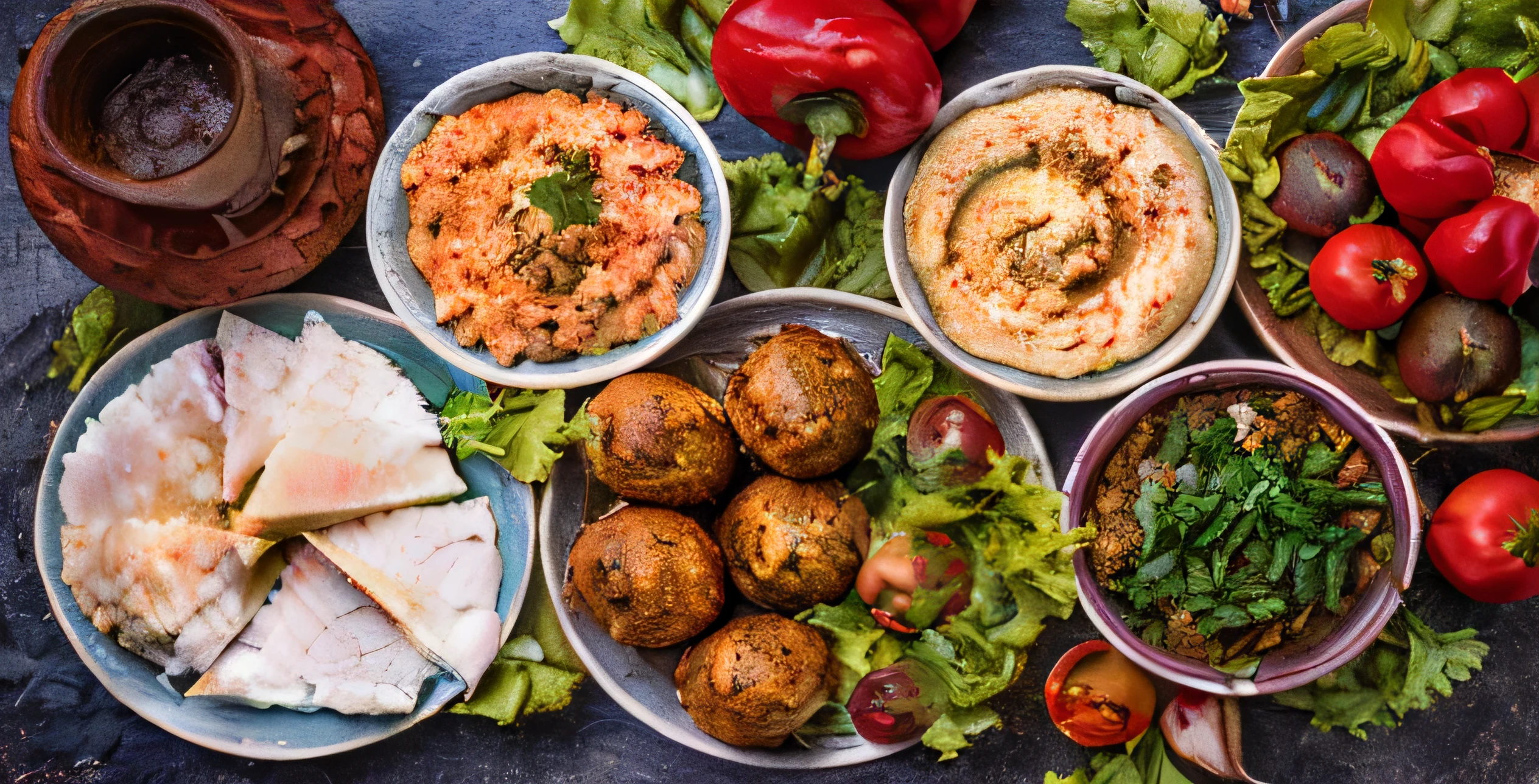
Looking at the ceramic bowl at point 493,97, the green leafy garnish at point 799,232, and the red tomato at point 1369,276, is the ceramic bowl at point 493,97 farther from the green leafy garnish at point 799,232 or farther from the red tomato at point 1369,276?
the red tomato at point 1369,276

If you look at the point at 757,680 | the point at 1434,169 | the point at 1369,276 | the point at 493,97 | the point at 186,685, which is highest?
the point at 493,97

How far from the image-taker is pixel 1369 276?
117 cm

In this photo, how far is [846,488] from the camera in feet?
4.19

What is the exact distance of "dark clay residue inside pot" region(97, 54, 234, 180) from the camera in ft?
3.86

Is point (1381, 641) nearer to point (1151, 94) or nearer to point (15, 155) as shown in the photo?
point (1151, 94)

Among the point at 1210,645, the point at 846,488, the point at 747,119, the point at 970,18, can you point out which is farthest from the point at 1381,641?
the point at 747,119

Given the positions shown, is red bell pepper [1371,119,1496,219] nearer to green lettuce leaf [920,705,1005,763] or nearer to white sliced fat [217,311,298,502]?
green lettuce leaf [920,705,1005,763]

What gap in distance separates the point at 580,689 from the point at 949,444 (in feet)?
2.42

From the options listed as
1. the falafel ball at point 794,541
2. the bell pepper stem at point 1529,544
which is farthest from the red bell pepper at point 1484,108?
the falafel ball at point 794,541

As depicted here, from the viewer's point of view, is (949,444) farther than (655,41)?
No

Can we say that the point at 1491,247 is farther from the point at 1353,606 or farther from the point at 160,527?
the point at 160,527

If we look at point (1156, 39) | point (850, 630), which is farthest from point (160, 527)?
point (1156, 39)

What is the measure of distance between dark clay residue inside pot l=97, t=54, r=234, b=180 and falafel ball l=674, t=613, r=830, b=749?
1.00m

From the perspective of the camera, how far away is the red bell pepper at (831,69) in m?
1.18
